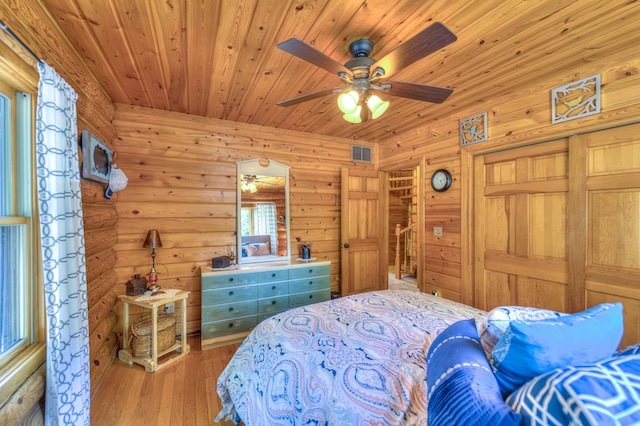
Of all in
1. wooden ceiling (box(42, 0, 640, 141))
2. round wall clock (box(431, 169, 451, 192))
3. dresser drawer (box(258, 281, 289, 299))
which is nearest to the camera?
wooden ceiling (box(42, 0, 640, 141))

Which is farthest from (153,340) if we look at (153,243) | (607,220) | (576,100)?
(576,100)

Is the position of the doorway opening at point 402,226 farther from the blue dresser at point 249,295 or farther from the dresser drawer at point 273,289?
the dresser drawer at point 273,289

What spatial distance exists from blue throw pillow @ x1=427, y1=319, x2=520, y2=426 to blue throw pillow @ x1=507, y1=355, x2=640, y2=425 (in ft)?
0.20

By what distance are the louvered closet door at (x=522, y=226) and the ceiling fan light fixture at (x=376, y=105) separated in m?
1.58

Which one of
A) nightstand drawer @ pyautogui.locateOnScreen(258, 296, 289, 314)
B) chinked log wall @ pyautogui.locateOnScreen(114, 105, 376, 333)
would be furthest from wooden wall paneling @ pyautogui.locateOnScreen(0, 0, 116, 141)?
nightstand drawer @ pyautogui.locateOnScreen(258, 296, 289, 314)

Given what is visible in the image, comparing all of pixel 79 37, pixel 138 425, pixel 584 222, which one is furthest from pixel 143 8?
pixel 584 222

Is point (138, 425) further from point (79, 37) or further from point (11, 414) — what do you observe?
point (79, 37)

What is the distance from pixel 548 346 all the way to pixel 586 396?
8.6 inches

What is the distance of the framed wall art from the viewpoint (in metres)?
1.92

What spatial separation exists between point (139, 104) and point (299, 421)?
10.6 feet

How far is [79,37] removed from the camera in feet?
5.63

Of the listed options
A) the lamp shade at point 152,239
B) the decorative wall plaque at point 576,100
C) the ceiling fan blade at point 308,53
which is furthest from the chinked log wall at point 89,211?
the decorative wall plaque at point 576,100

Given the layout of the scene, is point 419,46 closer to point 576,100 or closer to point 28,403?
point 576,100

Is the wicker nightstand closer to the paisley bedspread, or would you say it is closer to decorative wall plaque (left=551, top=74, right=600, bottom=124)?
the paisley bedspread
